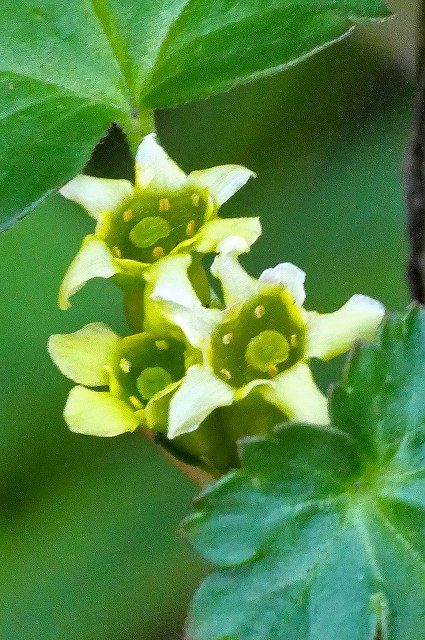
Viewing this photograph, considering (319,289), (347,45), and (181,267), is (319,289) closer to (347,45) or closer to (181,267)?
(347,45)

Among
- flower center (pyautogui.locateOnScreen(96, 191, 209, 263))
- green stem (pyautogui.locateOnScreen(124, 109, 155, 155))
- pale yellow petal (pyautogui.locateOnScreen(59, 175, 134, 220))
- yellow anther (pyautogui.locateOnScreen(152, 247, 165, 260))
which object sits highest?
green stem (pyautogui.locateOnScreen(124, 109, 155, 155))

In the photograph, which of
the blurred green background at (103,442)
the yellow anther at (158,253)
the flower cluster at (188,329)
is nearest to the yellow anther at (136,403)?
the flower cluster at (188,329)

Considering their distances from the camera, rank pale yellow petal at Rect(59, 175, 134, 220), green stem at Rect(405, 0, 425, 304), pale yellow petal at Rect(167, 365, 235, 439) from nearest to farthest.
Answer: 1. pale yellow petal at Rect(167, 365, 235, 439)
2. pale yellow petal at Rect(59, 175, 134, 220)
3. green stem at Rect(405, 0, 425, 304)

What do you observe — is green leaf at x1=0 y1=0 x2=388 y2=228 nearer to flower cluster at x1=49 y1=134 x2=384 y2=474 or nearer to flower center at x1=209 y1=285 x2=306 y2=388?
flower cluster at x1=49 y1=134 x2=384 y2=474

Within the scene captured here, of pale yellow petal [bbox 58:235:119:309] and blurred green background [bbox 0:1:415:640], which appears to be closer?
pale yellow petal [bbox 58:235:119:309]

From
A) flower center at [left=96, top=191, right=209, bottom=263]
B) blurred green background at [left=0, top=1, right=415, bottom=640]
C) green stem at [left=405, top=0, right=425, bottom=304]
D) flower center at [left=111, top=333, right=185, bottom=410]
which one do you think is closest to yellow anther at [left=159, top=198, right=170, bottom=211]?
flower center at [left=96, top=191, right=209, bottom=263]

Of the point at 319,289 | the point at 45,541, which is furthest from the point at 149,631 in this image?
the point at 319,289

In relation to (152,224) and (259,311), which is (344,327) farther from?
(152,224)
